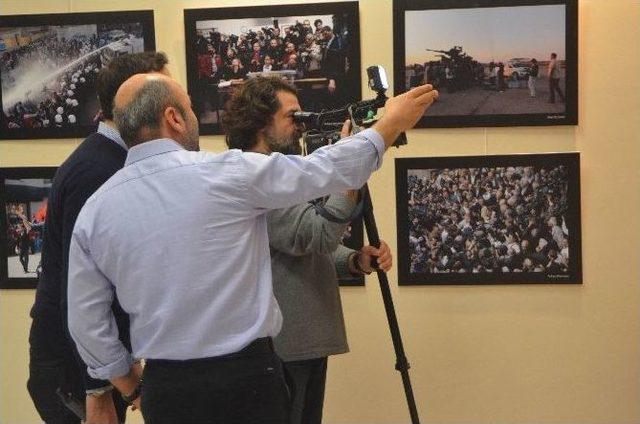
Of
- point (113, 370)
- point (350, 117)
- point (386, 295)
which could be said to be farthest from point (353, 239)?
point (113, 370)

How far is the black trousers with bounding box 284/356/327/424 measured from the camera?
2059 millimetres

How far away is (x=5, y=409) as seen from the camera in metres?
3.18

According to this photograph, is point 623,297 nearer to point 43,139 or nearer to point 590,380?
point 590,380

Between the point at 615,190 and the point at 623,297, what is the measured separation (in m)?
0.42

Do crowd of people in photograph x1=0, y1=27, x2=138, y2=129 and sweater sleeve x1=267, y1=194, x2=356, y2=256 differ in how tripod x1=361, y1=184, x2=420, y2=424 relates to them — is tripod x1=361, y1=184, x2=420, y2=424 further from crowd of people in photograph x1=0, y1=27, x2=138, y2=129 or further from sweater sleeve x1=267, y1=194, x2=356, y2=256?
crowd of people in photograph x1=0, y1=27, x2=138, y2=129

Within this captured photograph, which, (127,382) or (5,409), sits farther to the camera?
(5,409)

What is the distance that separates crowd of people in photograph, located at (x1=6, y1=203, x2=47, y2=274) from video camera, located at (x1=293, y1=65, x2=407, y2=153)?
1504mm

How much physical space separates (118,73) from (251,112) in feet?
1.37

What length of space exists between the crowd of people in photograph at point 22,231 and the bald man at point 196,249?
63.6 inches

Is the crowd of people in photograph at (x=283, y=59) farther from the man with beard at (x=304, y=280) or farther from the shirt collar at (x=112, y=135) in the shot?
the shirt collar at (x=112, y=135)

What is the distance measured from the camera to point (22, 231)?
3.13 m

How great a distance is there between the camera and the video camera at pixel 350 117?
1.94m

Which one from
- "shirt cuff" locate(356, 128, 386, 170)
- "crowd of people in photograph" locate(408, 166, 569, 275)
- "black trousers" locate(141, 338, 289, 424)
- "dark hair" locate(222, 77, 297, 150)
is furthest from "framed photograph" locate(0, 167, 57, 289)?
"shirt cuff" locate(356, 128, 386, 170)

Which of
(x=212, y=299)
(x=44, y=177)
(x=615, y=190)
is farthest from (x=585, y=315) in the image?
(x=44, y=177)
